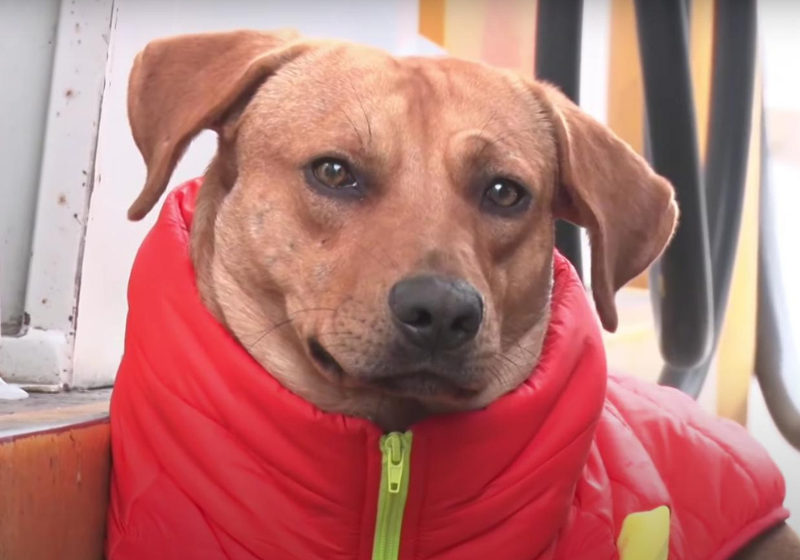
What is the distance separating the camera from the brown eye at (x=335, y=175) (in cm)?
125

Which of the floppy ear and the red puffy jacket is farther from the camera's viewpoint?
the floppy ear

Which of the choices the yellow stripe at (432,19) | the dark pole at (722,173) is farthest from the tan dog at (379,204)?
the dark pole at (722,173)

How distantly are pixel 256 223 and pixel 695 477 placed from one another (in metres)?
1.02

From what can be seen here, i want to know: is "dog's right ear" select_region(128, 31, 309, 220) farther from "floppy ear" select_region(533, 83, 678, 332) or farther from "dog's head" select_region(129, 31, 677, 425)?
"floppy ear" select_region(533, 83, 678, 332)

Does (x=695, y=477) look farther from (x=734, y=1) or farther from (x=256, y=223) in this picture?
(x=734, y=1)

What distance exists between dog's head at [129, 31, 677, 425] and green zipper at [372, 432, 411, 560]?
3.5 inches

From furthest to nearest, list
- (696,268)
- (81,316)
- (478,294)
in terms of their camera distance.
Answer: (696,268), (81,316), (478,294)

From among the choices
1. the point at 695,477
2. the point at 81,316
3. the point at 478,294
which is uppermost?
the point at 478,294

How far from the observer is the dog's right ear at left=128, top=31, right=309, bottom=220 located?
4.18 feet

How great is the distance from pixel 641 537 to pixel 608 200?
56 cm

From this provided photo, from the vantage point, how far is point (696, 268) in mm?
2602

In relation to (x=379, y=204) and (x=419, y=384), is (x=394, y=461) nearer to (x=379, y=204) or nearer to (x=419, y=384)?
(x=419, y=384)

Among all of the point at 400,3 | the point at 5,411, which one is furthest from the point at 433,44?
the point at 5,411

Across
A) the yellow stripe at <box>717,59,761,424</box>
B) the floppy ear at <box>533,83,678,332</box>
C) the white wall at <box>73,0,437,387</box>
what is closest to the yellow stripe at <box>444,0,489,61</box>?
the white wall at <box>73,0,437,387</box>
